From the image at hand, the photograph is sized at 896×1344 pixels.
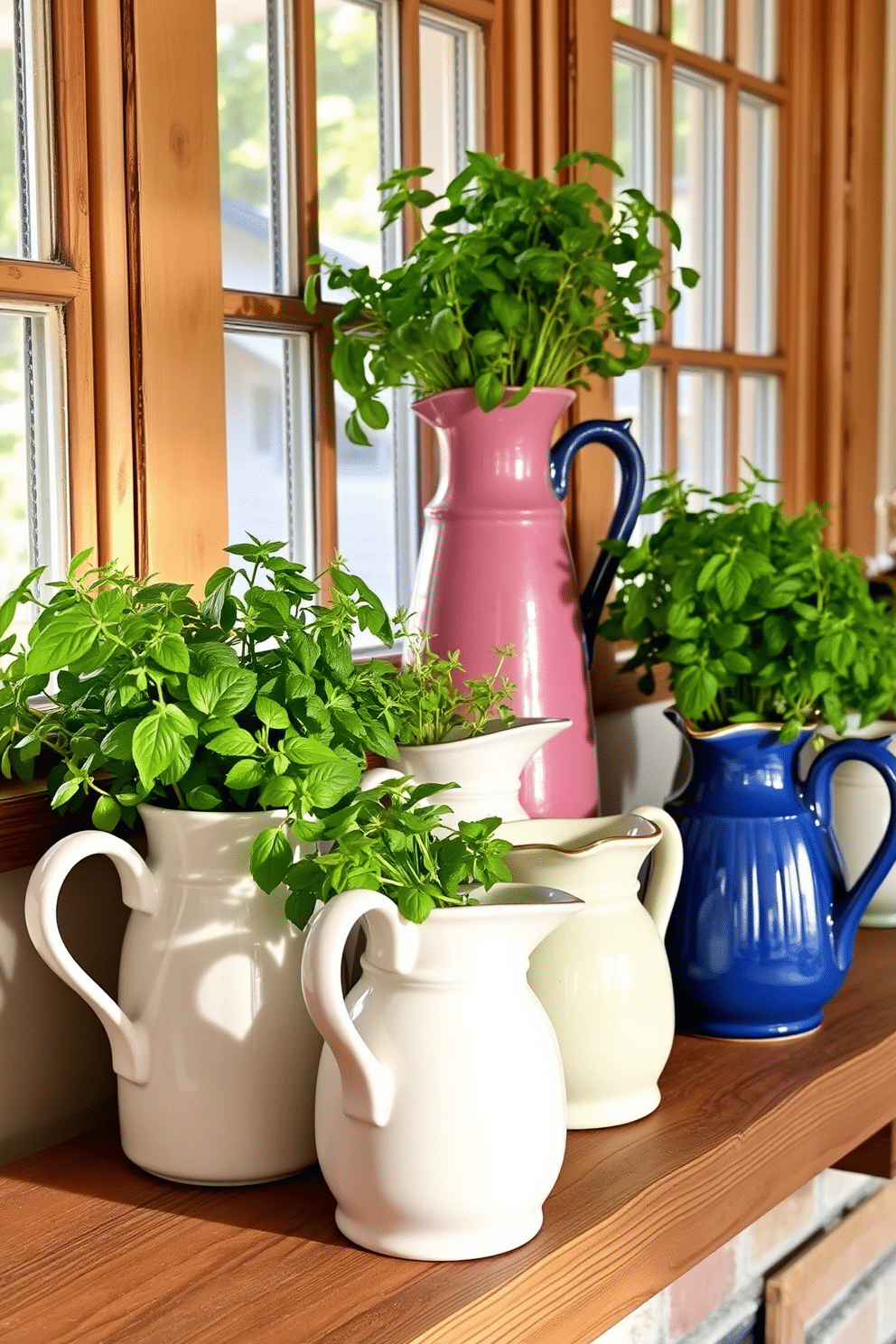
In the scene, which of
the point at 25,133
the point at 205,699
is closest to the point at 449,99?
the point at 25,133

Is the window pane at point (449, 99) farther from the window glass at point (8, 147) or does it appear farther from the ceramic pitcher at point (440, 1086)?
the ceramic pitcher at point (440, 1086)

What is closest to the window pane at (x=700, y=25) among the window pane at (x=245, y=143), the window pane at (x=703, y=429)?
the window pane at (x=703, y=429)

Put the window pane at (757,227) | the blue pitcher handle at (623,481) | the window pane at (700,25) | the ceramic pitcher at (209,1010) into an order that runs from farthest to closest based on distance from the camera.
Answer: the window pane at (757,227)
the window pane at (700,25)
the blue pitcher handle at (623,481)
the ceramic pitcher at (209,1010)

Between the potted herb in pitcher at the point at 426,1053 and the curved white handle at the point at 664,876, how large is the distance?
0.23 meters

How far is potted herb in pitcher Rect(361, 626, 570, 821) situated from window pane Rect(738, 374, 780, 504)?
1063 mm

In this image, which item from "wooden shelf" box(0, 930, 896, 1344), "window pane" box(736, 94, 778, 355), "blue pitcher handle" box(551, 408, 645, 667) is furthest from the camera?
"window pane" box(736, 94, 778, 355)

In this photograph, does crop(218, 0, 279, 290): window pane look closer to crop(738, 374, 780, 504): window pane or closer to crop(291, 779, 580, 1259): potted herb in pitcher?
crop(291, 779, 580, 1259): potted herb in pitcher

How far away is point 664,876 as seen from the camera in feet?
3.39

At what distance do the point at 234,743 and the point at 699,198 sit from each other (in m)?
1.30

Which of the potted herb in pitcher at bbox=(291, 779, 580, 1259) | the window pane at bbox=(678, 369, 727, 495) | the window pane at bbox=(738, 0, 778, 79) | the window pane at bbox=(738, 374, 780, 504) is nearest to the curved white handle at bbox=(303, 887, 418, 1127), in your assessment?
the potted herb in pitcher at bbox=(291, 779, 580, 1259)

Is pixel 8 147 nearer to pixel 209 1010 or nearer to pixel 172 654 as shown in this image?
pixel 172 654

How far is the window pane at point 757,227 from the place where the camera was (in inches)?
75.7

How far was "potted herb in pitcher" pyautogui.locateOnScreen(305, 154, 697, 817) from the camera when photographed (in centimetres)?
112

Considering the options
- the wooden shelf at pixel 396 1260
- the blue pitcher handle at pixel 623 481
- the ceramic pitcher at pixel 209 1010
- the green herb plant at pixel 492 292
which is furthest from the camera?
the blue pitcher handle at pixel 623 481
